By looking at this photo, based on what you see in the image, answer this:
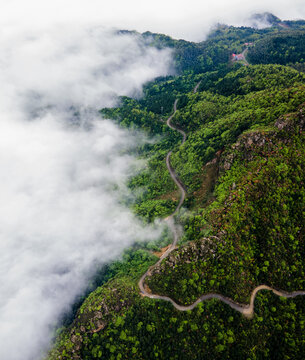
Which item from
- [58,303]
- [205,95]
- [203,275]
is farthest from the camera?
[205,95]

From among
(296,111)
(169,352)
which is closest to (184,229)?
(169,352)

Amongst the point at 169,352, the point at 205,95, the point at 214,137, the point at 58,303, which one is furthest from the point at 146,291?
the point at 205,95

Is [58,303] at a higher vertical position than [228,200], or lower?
lower

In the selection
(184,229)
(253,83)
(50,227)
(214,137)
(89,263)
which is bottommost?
(50,227)

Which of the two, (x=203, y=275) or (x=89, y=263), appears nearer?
(x=203, y=275)

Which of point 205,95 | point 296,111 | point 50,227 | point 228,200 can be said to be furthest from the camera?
point 205,95

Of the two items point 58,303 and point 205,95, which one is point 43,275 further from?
point 205,95

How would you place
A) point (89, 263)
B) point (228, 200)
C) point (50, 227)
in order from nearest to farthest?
point (228, 200), point (89, 263), point (50, 227)

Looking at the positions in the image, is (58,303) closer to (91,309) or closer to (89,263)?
(89,263)

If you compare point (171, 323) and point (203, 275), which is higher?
point (203, 275)
